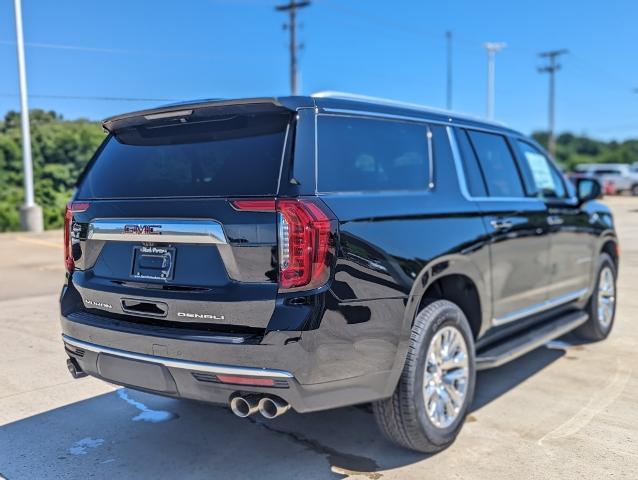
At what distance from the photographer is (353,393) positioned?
10.0 ft

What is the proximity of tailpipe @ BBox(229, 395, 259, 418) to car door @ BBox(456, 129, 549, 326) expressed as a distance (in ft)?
6.25

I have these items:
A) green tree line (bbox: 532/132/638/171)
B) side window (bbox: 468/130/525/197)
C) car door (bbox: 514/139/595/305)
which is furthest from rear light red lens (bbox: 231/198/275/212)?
green tree line (bbox: 532/132/638/171)

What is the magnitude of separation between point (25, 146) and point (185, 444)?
16034mm

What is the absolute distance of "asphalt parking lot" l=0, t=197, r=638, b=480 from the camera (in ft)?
11.3

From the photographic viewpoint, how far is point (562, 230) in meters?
5.09

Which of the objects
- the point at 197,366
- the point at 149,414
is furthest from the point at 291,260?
the point at 149,414

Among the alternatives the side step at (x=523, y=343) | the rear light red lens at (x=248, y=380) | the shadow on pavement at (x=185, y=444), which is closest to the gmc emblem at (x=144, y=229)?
the rear light red lens at (x=248, y=380)

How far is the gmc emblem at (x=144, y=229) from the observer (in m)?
3.12

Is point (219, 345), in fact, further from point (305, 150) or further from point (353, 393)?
point (305, 150)

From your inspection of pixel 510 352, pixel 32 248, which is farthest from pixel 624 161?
pixel 510 352

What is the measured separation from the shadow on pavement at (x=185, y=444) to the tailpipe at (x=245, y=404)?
1.93 ft

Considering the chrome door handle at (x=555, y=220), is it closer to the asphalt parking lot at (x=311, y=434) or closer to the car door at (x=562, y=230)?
the car door at (x=562, y=230)

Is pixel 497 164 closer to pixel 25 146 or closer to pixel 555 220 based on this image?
pixel 555 220

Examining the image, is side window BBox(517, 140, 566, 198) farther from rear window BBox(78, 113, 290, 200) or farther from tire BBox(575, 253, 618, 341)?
rear window BBox(78, 113, 290, 200)
